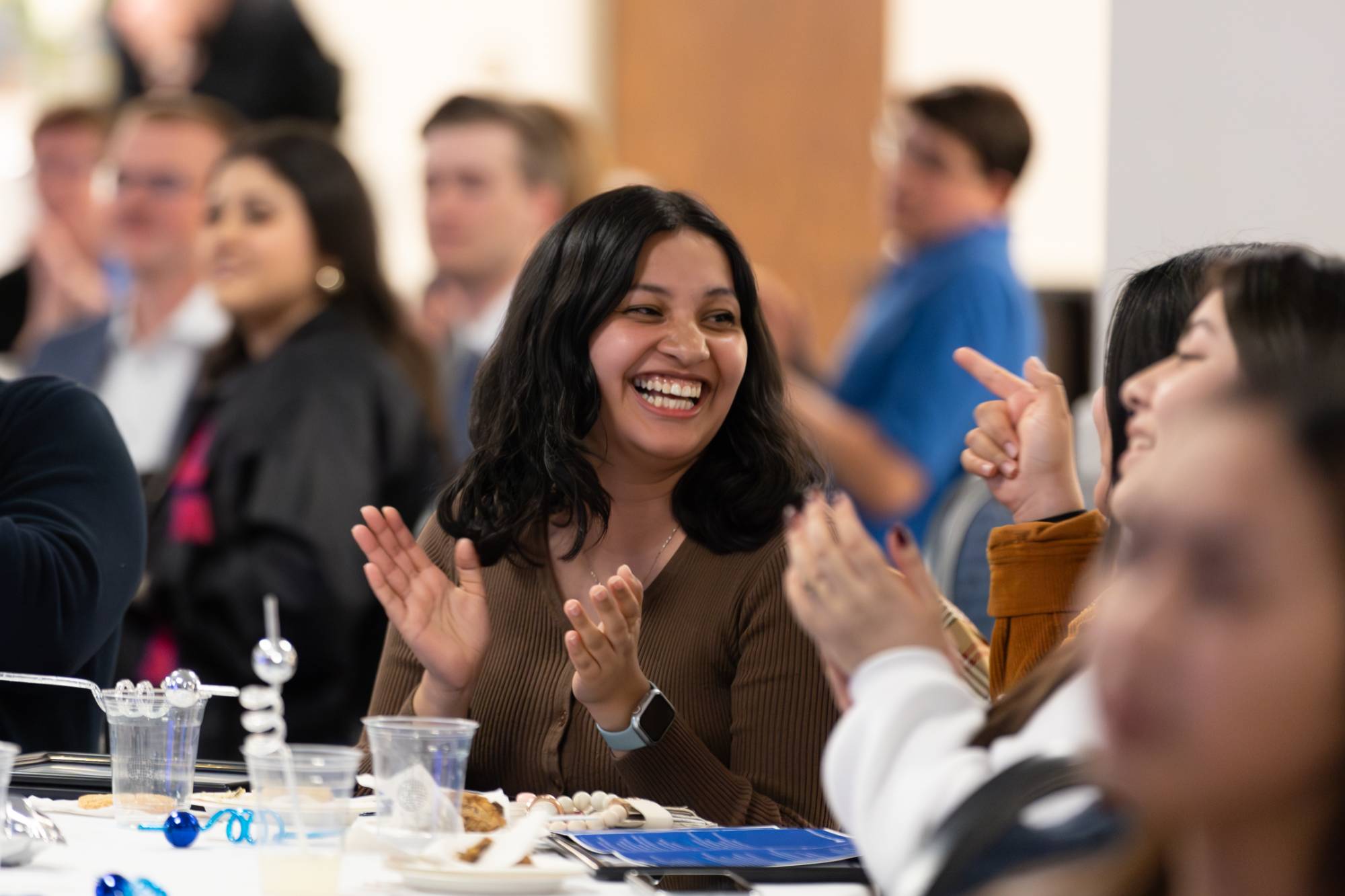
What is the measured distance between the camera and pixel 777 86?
25.0 feet

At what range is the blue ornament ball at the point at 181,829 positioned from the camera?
1661 millimetres

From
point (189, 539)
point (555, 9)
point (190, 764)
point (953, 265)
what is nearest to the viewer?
point (190, 764)

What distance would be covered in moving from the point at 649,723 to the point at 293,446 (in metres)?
2.07

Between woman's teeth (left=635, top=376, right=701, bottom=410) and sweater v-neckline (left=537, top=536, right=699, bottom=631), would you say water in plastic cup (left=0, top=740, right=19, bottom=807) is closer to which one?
sweater v-neckline (left=537, top=536, right=699, bottom=631)

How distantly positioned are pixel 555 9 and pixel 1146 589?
299 inches

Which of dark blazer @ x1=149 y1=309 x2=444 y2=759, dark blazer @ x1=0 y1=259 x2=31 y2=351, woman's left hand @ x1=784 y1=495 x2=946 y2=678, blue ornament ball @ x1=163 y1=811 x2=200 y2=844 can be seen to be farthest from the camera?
dark blazer @ x1=0 y1=259 x2=31 y2=351

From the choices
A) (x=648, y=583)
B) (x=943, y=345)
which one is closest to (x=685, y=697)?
(x=648, y=583)

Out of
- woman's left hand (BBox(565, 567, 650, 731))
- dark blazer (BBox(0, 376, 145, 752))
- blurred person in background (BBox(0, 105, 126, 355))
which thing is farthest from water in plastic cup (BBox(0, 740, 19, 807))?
blurred person in background (BBox(0, 105, 126, 355))

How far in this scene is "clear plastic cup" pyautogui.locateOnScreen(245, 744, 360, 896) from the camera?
1.44 meters

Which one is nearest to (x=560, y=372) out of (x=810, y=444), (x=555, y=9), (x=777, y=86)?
(x=810, y=444)

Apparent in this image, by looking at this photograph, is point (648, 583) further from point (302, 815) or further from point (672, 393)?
point (302, 815)

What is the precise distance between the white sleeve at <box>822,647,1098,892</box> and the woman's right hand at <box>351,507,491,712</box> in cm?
96

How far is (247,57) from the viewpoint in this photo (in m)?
6.32

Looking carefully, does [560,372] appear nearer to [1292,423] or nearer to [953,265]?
[1292,423]
